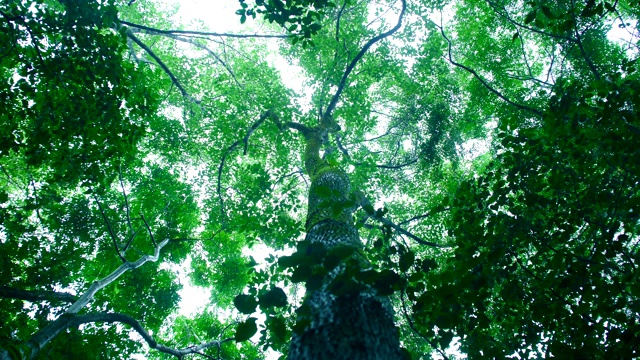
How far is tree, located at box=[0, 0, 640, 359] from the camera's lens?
3.30 m

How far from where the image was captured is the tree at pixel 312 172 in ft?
10.8

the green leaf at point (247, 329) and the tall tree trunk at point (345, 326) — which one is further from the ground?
the tall tree trunk at point (345, 326)

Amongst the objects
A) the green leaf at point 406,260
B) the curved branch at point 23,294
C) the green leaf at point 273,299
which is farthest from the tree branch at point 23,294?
the green leaf at point 406,260

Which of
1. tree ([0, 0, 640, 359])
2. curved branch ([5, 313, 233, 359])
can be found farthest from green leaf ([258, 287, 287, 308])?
curved branch ([5, 313, 233, 359])

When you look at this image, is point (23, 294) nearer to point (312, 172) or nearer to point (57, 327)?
point (57, 327)

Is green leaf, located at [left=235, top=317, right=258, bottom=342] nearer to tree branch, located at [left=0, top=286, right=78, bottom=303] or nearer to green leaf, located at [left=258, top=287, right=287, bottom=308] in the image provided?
green leaf, located at [left=258, top=287, right=287, bottom=308]

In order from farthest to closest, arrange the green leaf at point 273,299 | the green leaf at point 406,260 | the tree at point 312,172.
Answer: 1. the tree at point 312,172
2. the green leaf at point 406,260
3. the green leaf at point 273,299

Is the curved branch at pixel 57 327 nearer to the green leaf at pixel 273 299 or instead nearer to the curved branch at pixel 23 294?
the curved branch at pixel 23 294

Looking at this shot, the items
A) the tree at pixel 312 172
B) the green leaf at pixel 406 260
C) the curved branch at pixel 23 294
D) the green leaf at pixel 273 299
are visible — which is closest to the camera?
the green leaf at pixel 273 299

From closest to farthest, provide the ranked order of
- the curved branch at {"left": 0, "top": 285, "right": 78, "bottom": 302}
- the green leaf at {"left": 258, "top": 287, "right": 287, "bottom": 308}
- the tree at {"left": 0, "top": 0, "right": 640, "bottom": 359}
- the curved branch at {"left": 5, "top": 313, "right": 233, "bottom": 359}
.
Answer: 1. the green leaf at {"left": 258, "top": 287, "right": 287, "bottom": 308}
2. the tree at {"left": 0, "top": 0, "right": 640, "bottom": 359}
3. the curved branch at {"left": 5, "top": 313, "right": 233, "bottom": 359}
4. the curved branch at {"left": 0, "top": 285, "right": 78, "bottom": 302}

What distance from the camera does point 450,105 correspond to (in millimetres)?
11141

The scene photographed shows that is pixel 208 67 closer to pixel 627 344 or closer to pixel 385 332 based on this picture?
pixel 385 332

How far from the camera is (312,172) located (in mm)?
6660

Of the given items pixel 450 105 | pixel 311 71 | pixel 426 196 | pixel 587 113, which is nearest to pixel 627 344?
pixel 587 113
